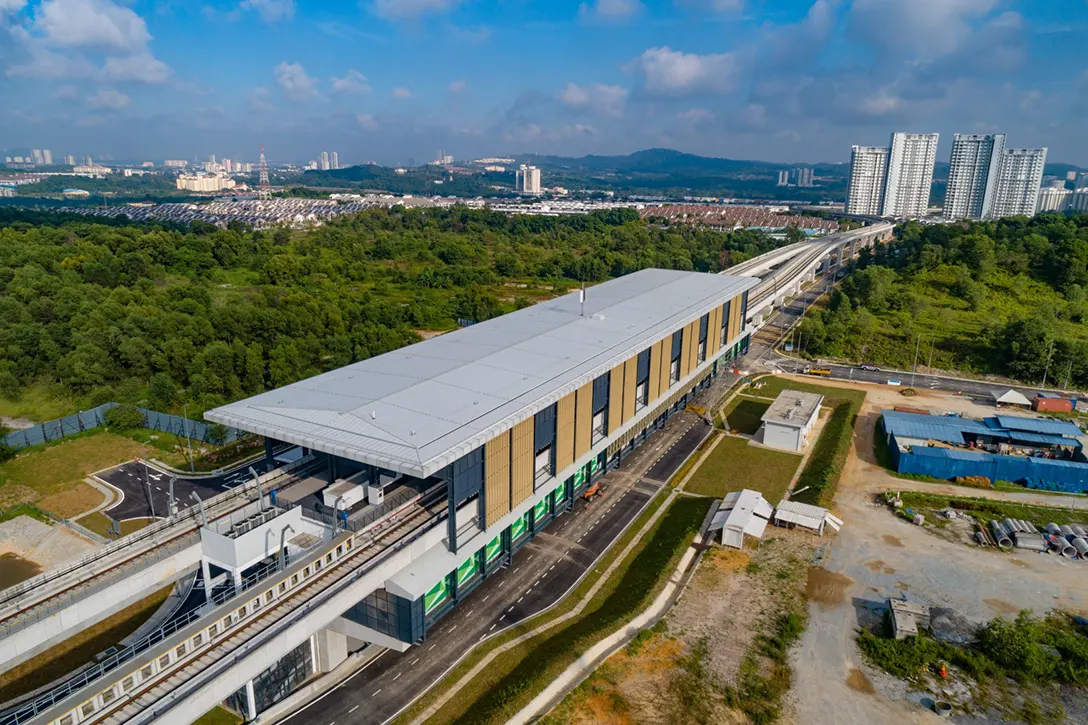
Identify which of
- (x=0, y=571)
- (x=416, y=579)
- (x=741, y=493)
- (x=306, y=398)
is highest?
(x=306, y=398)

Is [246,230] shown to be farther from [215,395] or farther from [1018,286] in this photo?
[1018,286]

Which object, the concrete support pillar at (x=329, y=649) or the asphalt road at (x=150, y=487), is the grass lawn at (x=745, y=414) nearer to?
the concrete support pillar at (x=329, y=649)

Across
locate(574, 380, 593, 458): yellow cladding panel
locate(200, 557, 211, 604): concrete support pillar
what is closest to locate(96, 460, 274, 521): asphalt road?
locate(200, 557, 211, 604): concrete support pillar

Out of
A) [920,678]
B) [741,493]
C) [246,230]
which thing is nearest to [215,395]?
[741,493]

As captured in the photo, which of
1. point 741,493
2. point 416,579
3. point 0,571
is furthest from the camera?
point 741,493

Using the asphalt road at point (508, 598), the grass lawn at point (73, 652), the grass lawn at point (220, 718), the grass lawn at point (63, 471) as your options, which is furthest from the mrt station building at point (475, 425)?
the grass lawn at point (63, 471)

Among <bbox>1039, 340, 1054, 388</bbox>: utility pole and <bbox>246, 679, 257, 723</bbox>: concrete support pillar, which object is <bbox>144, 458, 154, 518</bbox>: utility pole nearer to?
<bbox>246, 679, 257, 723</bbox>: concrete support pillar
